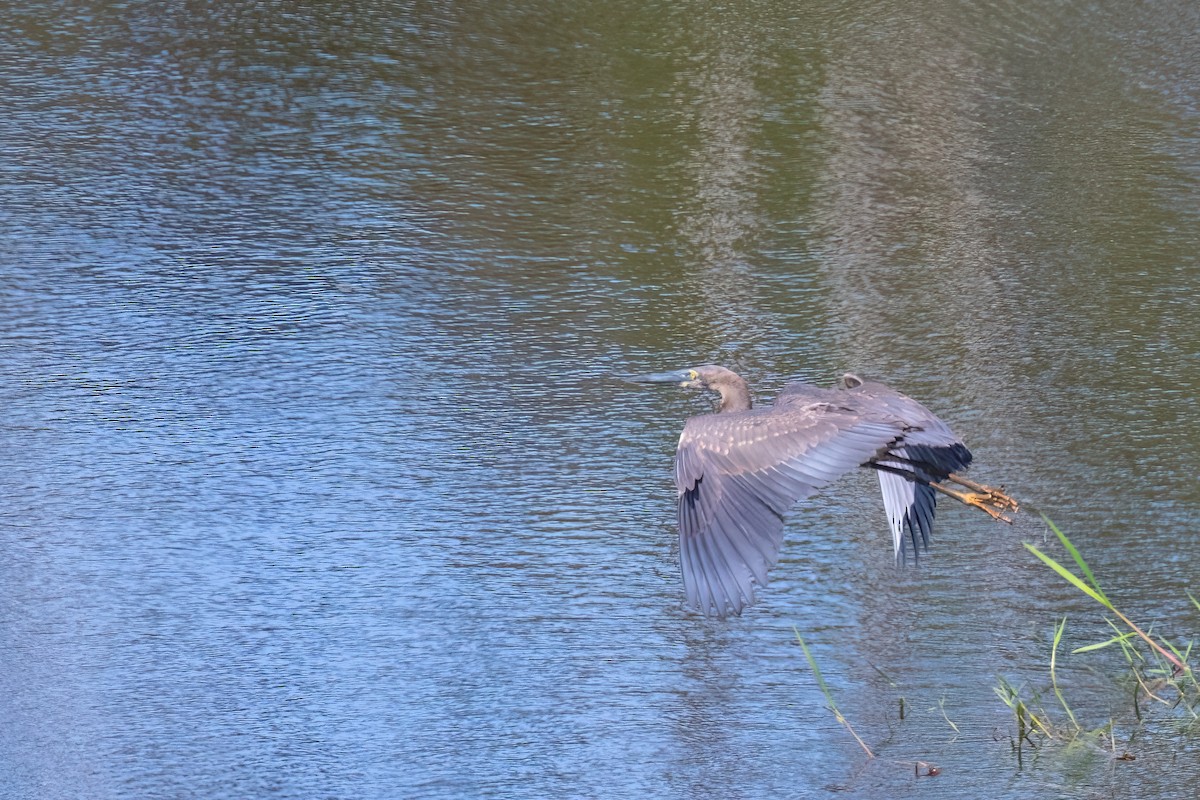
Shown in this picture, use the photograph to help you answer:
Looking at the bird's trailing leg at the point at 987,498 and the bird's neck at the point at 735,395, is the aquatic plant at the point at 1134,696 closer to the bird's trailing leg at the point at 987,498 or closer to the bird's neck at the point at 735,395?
the bird's trailing leg at the point at 987,498

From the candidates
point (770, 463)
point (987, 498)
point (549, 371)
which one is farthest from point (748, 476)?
point (549, 371)

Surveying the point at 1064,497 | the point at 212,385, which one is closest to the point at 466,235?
the point at 212,385

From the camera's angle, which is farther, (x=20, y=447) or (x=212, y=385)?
(x=212, y=385)

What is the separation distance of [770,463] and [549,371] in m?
2.14

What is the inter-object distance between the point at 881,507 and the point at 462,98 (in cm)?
415

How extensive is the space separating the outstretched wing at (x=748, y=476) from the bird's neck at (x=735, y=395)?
1.60ft

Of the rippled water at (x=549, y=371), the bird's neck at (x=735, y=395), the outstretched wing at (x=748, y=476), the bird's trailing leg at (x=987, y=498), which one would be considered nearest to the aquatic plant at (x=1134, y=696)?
the rippled water at (x=549, y=371)

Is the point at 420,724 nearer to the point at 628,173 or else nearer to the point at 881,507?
the point at 881,507

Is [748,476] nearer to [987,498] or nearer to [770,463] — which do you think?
[770,463]

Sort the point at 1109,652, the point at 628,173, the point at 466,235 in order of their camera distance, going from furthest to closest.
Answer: the point at 628,173
the point at 466,235
the point at 1109,652

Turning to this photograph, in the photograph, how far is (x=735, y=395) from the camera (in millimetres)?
4852

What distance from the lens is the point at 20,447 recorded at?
18.4ft

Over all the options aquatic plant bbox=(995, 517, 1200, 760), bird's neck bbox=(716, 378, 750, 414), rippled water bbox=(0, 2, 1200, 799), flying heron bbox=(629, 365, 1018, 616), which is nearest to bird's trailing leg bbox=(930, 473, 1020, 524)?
flying heron bbox=(629, 365, 1018, 616)

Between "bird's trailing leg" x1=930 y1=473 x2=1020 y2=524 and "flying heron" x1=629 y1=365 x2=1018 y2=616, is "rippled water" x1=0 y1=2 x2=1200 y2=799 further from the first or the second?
"flying heron" x1=629 y1=365 x2=1018 y2=616
